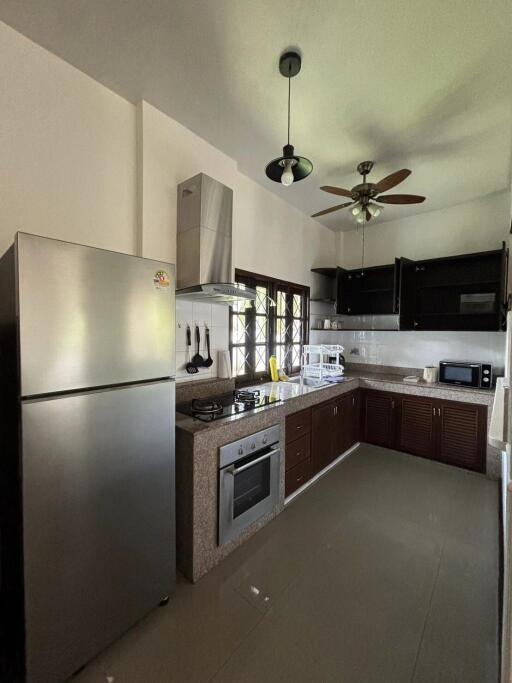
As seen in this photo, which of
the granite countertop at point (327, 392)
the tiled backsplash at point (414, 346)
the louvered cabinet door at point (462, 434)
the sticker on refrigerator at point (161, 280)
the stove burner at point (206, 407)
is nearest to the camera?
the sticker on refrigerator at point (161, 280)

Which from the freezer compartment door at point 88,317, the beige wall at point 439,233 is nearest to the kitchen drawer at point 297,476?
the freezer compartment door at point 88,317

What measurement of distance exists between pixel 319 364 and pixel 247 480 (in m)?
1.78

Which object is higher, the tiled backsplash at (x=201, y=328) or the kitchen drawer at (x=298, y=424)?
the tiled backsplash at (x=201, y=328)

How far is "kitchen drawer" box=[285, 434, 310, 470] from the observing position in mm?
2346

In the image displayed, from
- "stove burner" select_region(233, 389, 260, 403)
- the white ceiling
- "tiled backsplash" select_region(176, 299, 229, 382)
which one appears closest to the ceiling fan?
the white ceiling

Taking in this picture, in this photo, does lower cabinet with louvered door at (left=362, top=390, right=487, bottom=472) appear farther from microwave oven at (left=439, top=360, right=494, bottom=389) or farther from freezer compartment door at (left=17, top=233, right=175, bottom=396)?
freezer compartment door at (left=17, top=233, right=175, bottom=396)

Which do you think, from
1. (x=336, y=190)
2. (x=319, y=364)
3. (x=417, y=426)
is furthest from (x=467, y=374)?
(x=336, y=190)

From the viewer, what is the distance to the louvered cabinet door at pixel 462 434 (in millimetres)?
2822

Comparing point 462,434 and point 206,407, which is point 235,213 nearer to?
point 206,407

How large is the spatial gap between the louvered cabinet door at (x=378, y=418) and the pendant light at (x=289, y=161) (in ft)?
8.73

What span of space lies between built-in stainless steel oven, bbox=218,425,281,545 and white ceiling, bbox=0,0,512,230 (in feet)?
7.24

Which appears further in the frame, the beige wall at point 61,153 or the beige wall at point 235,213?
the beige wall at point 235,213

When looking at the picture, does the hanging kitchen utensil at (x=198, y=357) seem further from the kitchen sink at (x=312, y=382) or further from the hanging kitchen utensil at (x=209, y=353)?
the kitchen sink at (x=312, y=382)

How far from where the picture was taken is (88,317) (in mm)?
1150
